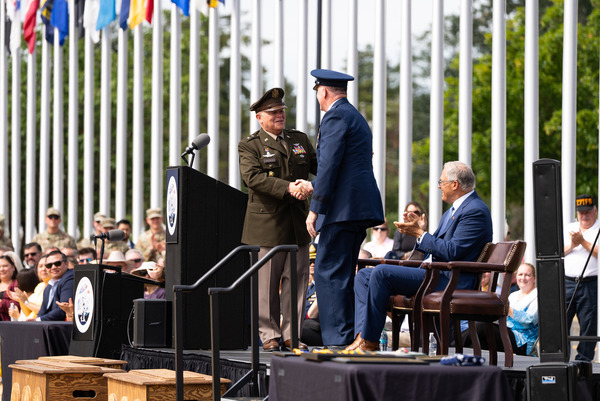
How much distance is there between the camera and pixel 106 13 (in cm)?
2230

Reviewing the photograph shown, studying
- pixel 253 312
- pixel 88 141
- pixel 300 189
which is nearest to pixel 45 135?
pixel 88 141

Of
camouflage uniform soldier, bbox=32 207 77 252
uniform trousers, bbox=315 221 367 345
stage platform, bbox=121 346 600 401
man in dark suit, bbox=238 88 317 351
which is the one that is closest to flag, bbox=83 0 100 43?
camouflage uniform soldier, bbox=32 207 77 252

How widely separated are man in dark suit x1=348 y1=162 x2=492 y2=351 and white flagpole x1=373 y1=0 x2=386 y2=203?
7.33m

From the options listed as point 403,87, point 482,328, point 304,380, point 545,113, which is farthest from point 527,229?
point 545,113

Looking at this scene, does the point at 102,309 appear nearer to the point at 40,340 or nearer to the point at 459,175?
the point at 40,340

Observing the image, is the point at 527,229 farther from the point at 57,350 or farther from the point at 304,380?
the point at 304,380

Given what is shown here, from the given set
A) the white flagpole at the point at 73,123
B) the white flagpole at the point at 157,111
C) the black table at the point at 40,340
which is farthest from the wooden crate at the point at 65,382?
the white flagpole at the point at 73,123

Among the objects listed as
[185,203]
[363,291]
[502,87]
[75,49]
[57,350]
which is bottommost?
[57,350]

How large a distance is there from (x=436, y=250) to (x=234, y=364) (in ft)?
Result: 5.18

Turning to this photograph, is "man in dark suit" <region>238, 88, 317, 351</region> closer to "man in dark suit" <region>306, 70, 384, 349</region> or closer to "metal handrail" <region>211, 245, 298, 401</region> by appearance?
"man in dark suit" <region>306, 70, 384, 349</region>

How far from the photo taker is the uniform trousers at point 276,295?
8.92m

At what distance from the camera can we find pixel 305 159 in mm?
9102

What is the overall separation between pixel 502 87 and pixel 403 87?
170 centimetres

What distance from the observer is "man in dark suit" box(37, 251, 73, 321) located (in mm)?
11539
